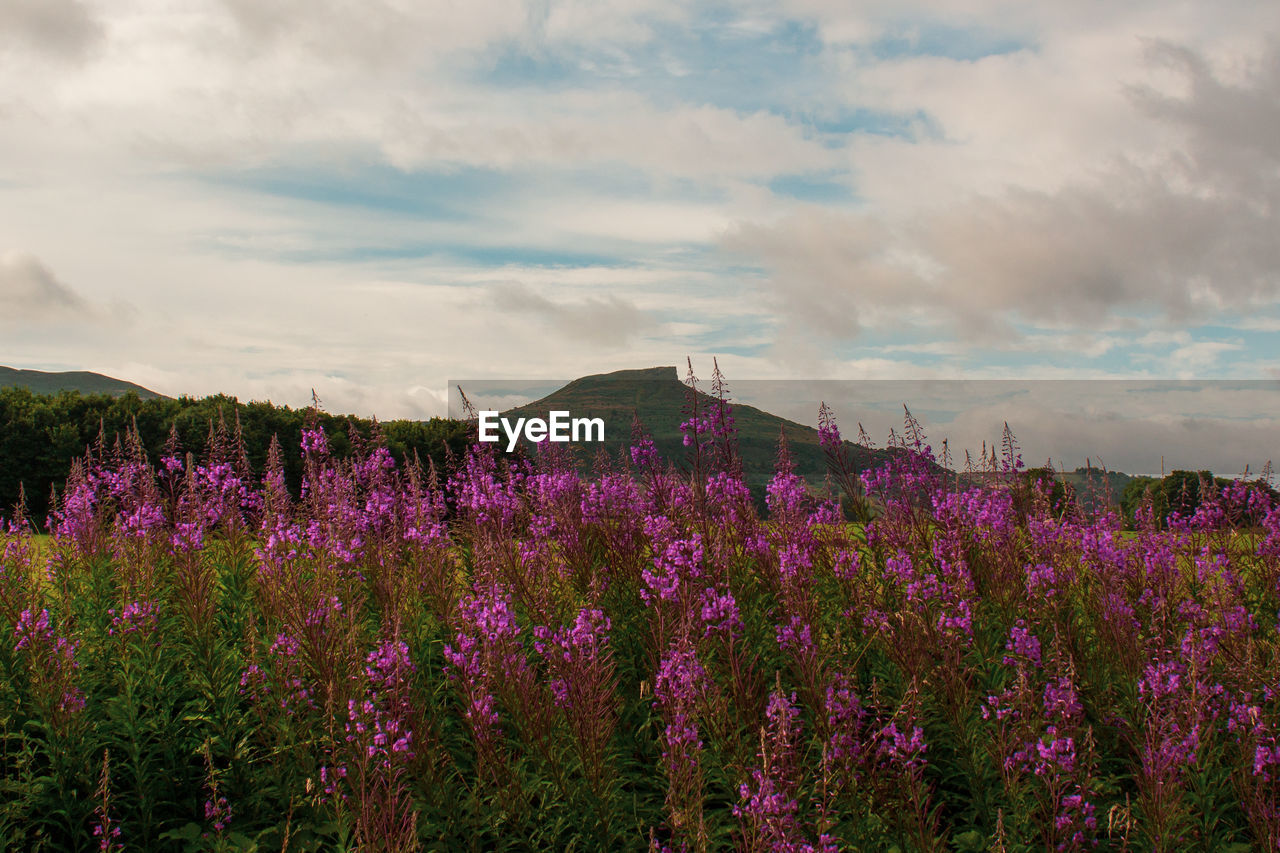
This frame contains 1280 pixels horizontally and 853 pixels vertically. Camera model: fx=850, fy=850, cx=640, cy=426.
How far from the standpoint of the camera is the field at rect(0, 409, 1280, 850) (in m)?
4.74

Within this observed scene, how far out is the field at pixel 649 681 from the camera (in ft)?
15.5

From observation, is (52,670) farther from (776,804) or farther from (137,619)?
(776,804)

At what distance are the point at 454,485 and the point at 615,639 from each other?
13.8 feet

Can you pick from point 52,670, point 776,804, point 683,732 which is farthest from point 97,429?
point 776,804

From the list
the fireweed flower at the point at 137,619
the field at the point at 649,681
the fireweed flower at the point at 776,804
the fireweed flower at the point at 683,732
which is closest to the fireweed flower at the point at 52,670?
the field at the point at 649,681

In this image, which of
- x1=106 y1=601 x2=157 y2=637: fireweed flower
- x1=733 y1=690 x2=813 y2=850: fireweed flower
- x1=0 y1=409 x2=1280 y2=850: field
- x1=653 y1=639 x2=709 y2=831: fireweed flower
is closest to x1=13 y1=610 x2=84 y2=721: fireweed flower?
x1=0 y1=409 x2=1280 y2=850: field

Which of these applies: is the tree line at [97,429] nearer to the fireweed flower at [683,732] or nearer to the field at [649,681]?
the field at [649,681]

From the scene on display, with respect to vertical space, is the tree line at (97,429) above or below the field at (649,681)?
above

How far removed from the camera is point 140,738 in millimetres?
5871

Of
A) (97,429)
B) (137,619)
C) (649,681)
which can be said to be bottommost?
(649,681)

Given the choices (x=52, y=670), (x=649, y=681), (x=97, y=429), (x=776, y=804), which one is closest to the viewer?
(x=776, y=804)

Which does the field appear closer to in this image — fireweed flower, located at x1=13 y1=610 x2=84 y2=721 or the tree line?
fireweed flower, located at x1=13 y1=610 x2=84 y2=721

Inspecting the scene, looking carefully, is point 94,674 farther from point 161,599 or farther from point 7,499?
point 7,499

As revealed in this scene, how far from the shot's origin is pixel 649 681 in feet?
20.0
